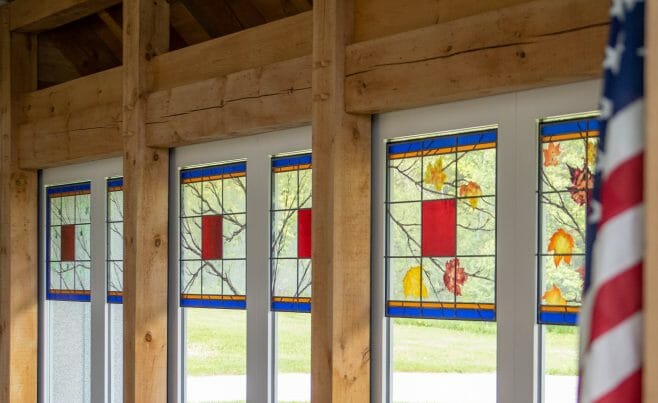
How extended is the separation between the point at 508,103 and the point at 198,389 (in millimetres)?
2547

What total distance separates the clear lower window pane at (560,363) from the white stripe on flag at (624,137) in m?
1.97

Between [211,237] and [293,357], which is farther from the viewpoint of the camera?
[211,237]

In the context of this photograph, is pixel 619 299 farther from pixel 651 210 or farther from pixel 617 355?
pixel 651 210

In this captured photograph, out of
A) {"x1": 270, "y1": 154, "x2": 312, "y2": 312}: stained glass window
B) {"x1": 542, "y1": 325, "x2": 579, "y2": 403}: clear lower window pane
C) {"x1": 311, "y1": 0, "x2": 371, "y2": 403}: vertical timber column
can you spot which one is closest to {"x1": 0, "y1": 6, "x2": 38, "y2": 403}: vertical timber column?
{"x1": 270, "y1": 154, "x2": 312, "y2": 312}: stained glass window

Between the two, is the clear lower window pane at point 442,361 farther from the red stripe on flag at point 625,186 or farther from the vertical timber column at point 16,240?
the vertical timber column at point 16,240

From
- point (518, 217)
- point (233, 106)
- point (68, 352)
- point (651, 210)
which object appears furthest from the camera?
point (68, 352)

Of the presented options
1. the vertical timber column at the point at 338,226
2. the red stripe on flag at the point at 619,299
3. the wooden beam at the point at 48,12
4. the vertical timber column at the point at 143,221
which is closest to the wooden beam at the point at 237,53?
the vertical timber column at the point at 143,221

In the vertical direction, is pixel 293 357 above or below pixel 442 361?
below

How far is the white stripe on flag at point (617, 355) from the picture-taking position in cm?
143

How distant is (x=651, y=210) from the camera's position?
1.31 meters

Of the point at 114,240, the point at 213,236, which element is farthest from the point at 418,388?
the point at 114,240

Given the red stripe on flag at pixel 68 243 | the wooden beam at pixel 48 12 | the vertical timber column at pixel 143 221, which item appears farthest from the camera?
the red stripe on flag at pixel 68 243

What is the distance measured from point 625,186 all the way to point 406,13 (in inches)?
98.0

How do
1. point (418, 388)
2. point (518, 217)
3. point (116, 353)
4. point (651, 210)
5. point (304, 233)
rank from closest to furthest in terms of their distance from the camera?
1. point (651, 210)
2. point (518, 217)
3. point (418, 388)
4. point (304, 233)
5. point (116, 353)
